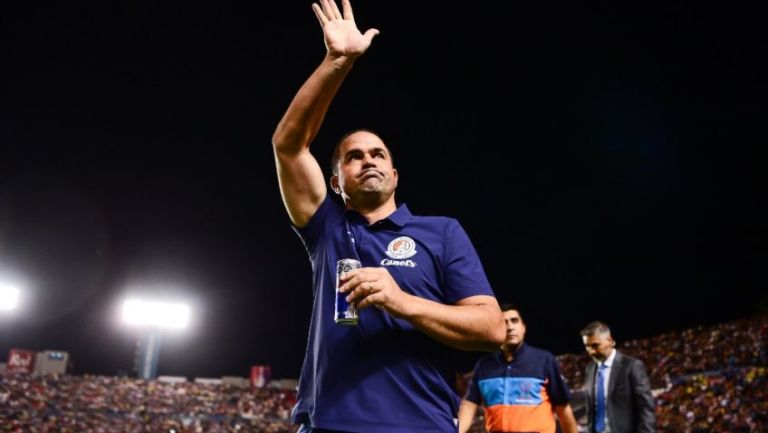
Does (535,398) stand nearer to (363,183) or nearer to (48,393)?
(363,183)

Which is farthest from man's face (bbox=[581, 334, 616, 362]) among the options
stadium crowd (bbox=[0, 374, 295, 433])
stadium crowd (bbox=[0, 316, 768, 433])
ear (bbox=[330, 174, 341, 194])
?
stadium crowd (bbox=[0, 374, 295, 433])

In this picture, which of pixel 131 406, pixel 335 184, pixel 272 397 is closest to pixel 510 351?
pixel 335 184

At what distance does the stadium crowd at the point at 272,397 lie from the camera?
63.4ft

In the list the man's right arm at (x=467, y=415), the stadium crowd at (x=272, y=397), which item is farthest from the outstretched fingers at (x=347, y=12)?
the stadium crowd at (x=272, y=397)

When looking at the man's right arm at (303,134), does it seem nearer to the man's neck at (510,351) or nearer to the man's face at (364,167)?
the man's face at (364,167)

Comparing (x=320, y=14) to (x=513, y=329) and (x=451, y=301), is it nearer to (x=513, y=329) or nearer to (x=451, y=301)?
(x=451, y=301)

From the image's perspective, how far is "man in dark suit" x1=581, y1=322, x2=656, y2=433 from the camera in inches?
262

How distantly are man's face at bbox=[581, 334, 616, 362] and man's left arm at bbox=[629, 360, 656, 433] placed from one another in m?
0.30

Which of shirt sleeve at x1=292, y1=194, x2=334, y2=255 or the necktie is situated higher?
shirt sleeve at x1=292, y1=194, x2=334, y2=255

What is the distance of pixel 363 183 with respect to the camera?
2547mm

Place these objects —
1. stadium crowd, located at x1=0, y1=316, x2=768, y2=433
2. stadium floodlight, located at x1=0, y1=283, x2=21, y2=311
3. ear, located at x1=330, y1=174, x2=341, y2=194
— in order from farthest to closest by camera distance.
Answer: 1. stadium floodlight, located at x1=0, y1=283, x2=21, y2=311
2. stadium crowd, located at x1=0, y1=316, x2=768, y2=433
3. ear, located at x1=330, y1=174, x2=341, y2=194

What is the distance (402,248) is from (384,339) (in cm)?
35

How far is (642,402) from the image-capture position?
262 inches

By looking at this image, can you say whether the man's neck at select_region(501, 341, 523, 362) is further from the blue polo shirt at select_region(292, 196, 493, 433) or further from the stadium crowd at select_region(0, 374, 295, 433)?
the stadium crowd at select_region(0, 374, 295, 433)
